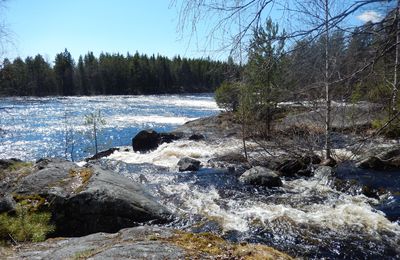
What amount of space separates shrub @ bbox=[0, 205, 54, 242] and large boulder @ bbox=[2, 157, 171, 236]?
0.32 m

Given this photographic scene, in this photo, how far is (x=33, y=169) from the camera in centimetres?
1002

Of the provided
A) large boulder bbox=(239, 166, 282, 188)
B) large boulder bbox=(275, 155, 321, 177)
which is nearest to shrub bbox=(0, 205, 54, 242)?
large boulder bbox=(239, 166, 282, 188)

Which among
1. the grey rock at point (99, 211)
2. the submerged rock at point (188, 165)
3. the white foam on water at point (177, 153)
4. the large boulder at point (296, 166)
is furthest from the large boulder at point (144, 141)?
the grey rock at point (99, 211)

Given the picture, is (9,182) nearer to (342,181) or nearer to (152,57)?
(342,181)

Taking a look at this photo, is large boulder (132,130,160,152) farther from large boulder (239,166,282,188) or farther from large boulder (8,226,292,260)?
large boulder (8,226,292,260)

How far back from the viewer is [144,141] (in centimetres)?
2280

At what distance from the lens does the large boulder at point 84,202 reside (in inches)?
322

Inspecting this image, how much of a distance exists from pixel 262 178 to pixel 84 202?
6.60 m

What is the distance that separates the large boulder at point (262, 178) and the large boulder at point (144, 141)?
33.5ft

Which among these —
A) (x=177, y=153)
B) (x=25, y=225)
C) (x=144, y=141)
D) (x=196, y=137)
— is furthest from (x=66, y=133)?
(x=25, y=225)

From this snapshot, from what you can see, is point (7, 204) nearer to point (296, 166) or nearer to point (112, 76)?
point (296, 166)

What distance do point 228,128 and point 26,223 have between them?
22.8 m

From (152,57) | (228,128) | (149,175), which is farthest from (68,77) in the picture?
(149,175)

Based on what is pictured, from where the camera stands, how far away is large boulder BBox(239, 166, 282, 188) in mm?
12523
